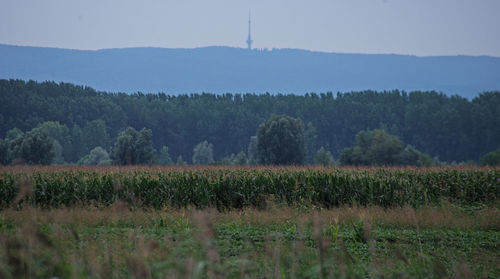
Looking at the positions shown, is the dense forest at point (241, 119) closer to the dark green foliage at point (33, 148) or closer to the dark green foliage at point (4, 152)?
the dark green foliage at point (4, 152)

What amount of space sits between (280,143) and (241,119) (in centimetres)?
4583

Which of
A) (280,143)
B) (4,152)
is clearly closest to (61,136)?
(4,152)

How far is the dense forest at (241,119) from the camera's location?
119 meters

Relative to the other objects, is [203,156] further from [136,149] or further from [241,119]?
[136,149]

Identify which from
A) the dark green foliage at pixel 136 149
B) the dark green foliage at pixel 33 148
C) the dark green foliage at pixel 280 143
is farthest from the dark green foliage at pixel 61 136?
the dark green foliage at pixel 280 143

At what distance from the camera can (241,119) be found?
12912cm

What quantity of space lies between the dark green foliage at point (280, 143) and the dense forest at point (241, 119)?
99.2ft

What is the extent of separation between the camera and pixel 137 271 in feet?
9.96

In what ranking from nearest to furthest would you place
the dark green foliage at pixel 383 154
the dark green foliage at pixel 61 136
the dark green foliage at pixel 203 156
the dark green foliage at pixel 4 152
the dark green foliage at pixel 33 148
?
the dark green foliage at pixel 33 148 → the dark green foliage at pixel 4 152 → the dark green foliage at pixel 383 154 → the dark green foliage at pixel 61 136 → the dark green foliage at pixel 203 156

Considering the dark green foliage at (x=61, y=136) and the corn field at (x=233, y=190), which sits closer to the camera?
the corn field at (x=233, y=190)

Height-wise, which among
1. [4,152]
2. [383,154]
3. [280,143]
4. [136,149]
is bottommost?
[383,154]

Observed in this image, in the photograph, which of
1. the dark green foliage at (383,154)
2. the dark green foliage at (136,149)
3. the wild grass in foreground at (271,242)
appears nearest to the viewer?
the wild grass in foreground at (271,242)

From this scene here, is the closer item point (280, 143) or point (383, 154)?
point (383, 154)

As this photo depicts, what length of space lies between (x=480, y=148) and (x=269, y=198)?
369ft
